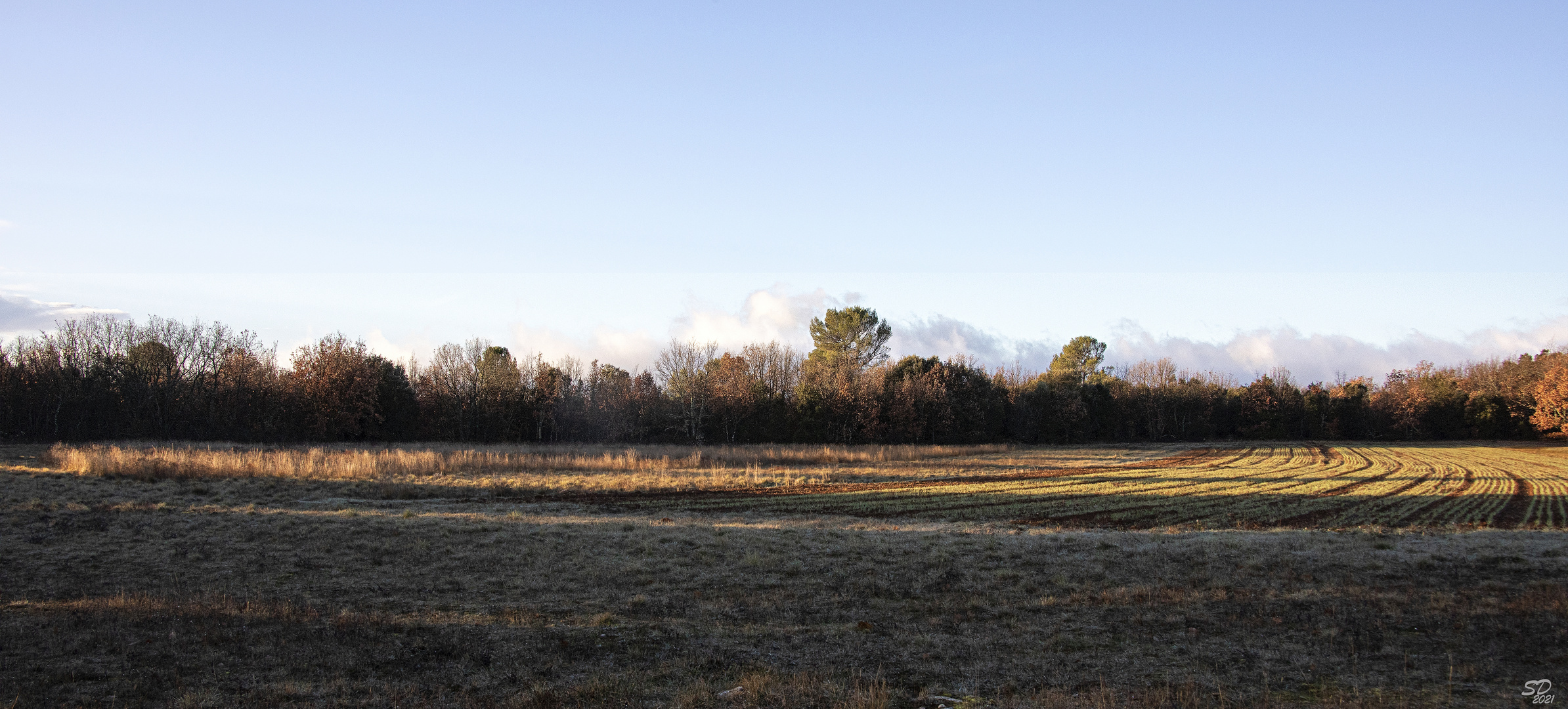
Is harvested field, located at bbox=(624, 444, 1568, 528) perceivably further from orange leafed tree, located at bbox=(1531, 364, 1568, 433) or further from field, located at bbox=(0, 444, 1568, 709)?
orange leafed tree, located at bbox=(1531, 364, 1568, 433)

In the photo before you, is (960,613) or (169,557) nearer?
(960,613)

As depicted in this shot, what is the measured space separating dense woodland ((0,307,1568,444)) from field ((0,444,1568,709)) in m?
32.9

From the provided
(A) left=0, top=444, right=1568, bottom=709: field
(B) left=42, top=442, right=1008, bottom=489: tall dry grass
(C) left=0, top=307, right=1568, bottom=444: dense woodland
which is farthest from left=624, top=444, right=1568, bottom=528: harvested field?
(C) left=0, top=307, right=1568, bottom=444: dense woodland

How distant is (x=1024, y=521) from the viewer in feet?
64.9

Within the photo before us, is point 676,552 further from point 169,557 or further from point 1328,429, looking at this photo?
point 1328,429

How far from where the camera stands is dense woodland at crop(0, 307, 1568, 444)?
5262 centimetres

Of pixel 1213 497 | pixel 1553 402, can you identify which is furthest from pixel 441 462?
pixel 1553 402

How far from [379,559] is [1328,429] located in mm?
104639

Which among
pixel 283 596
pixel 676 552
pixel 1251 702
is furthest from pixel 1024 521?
pixel 283 596

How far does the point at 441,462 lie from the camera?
33188mm

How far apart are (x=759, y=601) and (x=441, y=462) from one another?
87.1 ft

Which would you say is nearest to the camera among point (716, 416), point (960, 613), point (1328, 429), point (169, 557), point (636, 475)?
point (960, 613)

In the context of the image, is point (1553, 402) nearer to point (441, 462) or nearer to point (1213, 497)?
point (1213, 497)

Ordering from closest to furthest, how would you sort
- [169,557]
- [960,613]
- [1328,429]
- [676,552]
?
[960,613], [169,557], [676,552], [1328,429]
